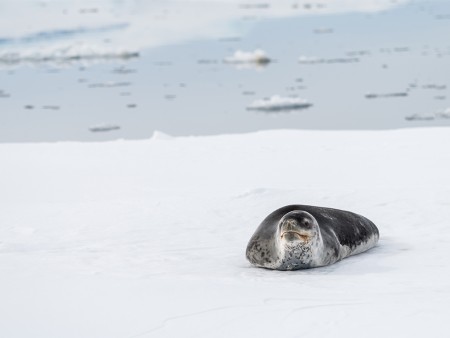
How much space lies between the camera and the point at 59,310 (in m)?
2.76

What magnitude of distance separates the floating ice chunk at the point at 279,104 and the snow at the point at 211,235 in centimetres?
411

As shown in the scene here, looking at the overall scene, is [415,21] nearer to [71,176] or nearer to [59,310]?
[71,176]

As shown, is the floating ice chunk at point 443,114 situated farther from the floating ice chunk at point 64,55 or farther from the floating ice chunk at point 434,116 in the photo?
the floating ice chunk at point 64,55

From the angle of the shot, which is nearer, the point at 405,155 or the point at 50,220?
the point at 50,220

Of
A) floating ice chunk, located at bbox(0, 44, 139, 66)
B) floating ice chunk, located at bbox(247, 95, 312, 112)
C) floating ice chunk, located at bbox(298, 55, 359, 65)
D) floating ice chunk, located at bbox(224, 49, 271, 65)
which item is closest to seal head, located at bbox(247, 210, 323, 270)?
floating ice chunk, located at bbox(247, 95, 312, 112)

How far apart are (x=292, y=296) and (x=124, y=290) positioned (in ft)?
1.82

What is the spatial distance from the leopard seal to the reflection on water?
19.8 ft

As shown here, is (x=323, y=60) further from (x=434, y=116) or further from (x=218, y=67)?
(x=434, y=116)

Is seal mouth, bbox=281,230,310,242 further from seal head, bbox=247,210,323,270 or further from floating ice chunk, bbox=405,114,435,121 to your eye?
floating ice chunk, bbox=405,114,435,121

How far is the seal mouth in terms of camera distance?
3.54 metres

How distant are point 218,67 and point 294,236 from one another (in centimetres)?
1239

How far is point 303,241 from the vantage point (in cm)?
355

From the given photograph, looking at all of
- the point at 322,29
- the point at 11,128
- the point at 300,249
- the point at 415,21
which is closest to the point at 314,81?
the point at 11,128

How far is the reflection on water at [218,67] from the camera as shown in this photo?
11.0 m
